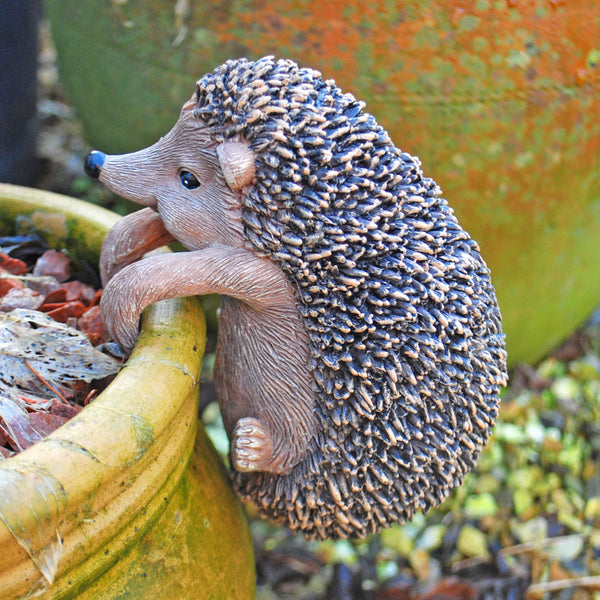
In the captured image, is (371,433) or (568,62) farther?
(568,62)

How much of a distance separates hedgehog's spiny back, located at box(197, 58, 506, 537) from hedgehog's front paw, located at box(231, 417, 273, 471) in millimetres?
68

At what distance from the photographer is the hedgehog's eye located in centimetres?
104

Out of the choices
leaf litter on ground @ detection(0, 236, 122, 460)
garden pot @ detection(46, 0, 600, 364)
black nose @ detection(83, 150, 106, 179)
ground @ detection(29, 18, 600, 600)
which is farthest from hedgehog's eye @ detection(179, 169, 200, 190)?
ground @ detection(29, 18, 600, 600)

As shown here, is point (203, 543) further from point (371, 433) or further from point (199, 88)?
point (199, 88)

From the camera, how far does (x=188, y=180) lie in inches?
41.0

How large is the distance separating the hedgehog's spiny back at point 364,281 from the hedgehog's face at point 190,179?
0.09ft

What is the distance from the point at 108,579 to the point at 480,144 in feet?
4.13

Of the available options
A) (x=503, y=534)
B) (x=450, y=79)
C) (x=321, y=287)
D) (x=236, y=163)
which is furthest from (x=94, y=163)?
(x=503, y=534)

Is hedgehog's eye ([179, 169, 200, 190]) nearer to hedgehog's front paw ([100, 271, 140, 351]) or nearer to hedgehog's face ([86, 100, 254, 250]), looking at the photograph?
hedgehog's face ([86, 100, 254, 250])

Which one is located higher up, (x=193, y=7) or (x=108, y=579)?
(x=193, y=7)

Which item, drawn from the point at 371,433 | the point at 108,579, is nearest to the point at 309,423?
the point at 371,433

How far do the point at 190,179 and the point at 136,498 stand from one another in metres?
0.46

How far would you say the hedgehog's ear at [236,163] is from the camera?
926 mm

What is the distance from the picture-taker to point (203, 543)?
1.03 m
